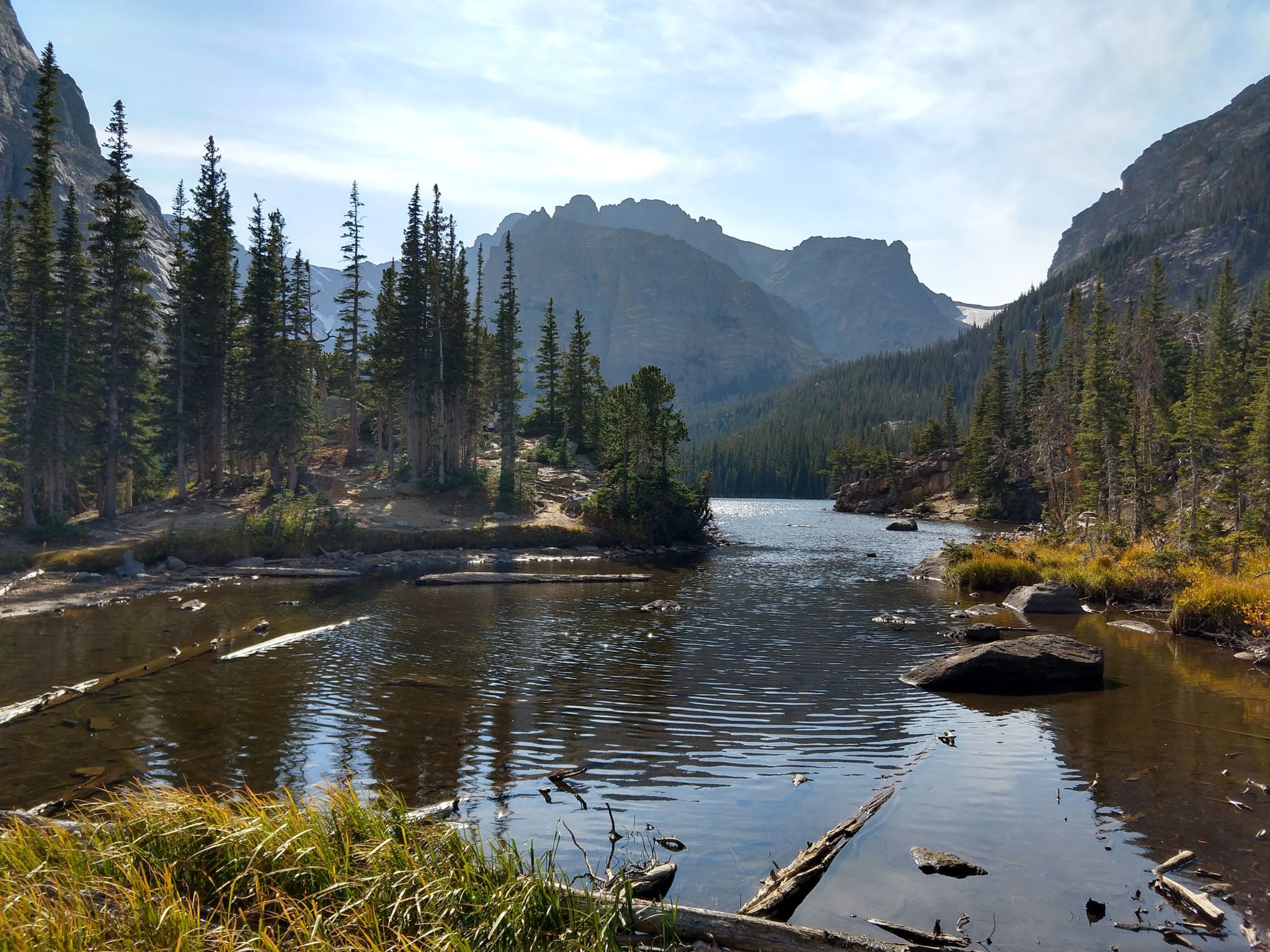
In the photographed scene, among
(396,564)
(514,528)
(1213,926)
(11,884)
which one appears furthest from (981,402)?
(11,884)

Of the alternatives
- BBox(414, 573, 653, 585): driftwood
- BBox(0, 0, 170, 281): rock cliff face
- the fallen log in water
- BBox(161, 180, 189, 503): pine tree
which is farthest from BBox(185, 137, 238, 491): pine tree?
BBox(0, 0, 170, 281): rock cliff face

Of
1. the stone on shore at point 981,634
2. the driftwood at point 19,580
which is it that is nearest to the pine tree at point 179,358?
the driftwood at point 19,580

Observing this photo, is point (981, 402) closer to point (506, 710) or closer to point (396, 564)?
point (396, 564)

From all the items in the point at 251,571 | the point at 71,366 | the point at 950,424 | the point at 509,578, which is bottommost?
the point at 509,578

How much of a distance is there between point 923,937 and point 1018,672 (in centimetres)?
1340

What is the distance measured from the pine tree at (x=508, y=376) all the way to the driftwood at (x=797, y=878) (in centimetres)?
4918

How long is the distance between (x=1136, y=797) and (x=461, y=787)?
11101mm

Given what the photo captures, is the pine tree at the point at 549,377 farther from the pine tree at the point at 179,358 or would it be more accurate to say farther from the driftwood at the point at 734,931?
the driftwood at the point at 734,931

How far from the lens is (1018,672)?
63.5 feet

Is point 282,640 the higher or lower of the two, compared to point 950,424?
lower

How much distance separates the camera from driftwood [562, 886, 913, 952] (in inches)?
259

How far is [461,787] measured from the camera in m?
12.6

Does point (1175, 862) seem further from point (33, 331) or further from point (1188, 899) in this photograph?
point (33, 331)

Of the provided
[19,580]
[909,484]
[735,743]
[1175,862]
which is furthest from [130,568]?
[909,484]
